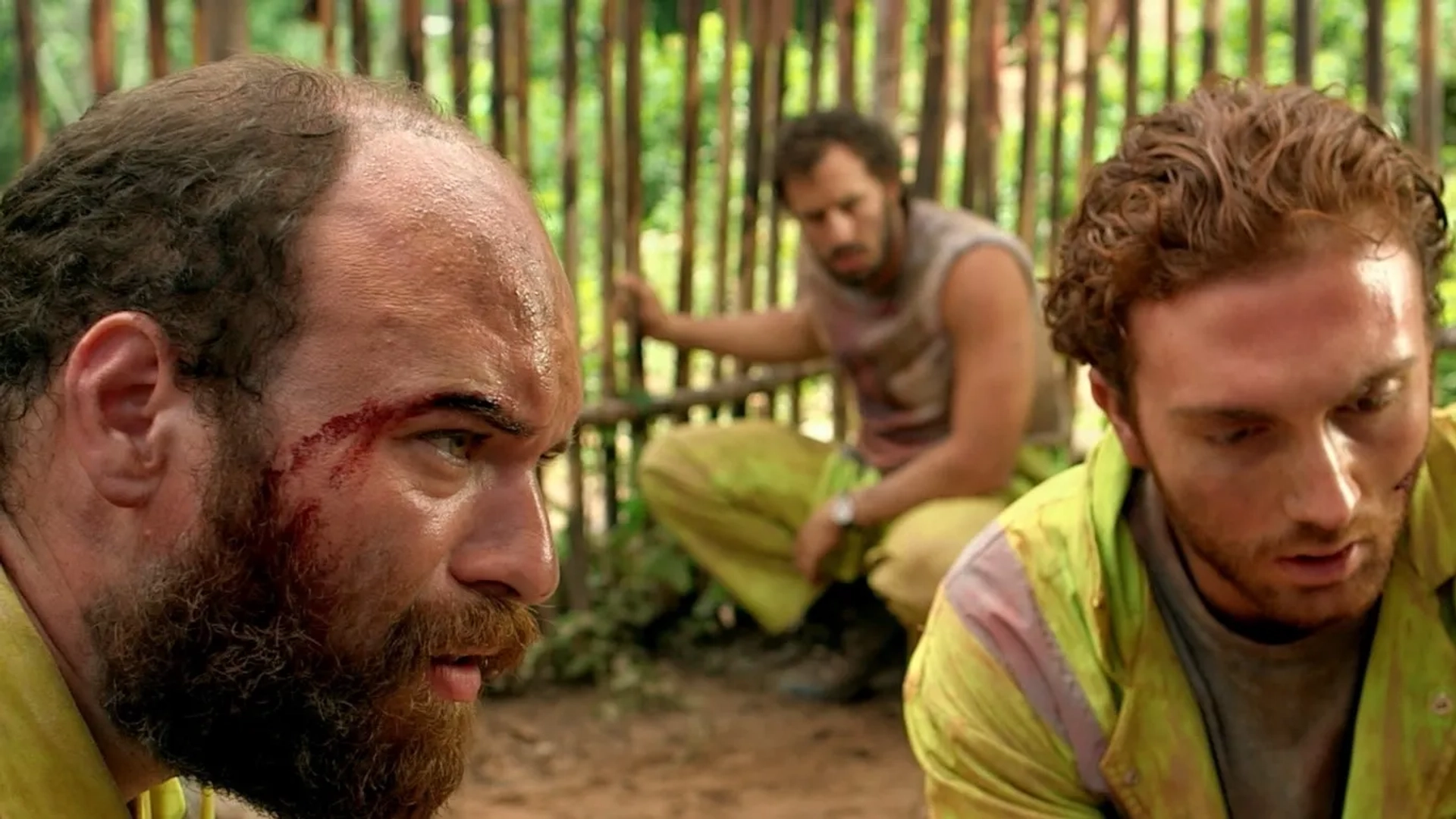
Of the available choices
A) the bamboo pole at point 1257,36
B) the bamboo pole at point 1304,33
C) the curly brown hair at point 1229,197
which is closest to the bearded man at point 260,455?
the curly brown hair at point 1229,197

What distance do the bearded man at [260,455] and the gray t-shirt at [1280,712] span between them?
1.25 metres

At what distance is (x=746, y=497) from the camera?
546cm

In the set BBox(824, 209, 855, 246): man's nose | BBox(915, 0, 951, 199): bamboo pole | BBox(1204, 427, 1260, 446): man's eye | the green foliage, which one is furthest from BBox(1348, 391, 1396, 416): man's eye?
BBox(915, 0, 951, 199): bamboo pole

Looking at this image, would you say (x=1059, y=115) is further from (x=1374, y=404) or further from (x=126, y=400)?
(x=126, y=400)

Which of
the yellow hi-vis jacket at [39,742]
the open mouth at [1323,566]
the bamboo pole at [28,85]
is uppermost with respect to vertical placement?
the bamboo pole at [28,85]

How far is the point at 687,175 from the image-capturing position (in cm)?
554

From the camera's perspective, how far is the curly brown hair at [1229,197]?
2.26 metres

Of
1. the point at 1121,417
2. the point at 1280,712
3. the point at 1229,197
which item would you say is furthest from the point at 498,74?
the point at 1280,712

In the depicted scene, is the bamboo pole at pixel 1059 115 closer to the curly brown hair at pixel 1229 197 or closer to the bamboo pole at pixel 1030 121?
the bamboo pole at pixel 1030 121

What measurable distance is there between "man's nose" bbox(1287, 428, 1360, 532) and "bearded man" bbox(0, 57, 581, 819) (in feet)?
3.62

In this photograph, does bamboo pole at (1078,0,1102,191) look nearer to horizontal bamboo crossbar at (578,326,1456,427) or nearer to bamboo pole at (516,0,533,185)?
horizontal bamboo crossbar at (578,326,1456,427)

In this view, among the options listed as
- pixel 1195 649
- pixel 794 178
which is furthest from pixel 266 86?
pixel 794 178

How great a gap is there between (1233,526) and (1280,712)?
0.99ft

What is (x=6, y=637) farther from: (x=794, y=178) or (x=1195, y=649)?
(x=794, y=178)
